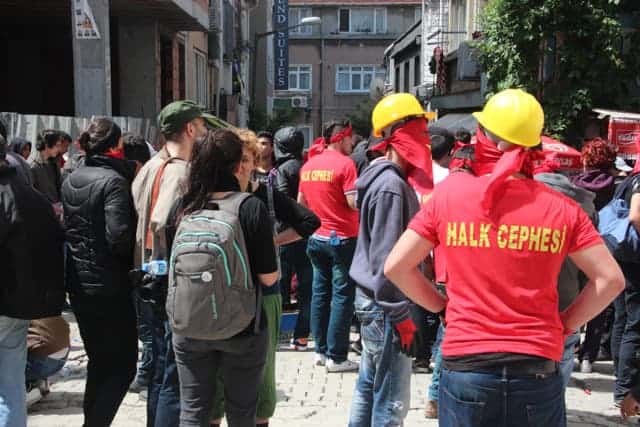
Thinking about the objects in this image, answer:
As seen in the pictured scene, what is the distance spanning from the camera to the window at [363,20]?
47219 millimetres

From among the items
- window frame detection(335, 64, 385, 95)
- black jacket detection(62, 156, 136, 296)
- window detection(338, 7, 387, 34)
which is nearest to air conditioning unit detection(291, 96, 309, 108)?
window frame detection(335, 64, 385, 95)

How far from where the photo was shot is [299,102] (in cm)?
4394

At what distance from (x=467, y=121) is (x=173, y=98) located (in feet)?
22.4

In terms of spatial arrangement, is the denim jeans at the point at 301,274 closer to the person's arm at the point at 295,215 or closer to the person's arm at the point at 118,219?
the person's arm at the point at 295,215

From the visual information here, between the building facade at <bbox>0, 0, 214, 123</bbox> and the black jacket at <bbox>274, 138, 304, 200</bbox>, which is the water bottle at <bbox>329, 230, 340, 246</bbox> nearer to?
the black jacket at <bbox>274, 138, 304, 200</bbox>

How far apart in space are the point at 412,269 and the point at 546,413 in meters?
0.69

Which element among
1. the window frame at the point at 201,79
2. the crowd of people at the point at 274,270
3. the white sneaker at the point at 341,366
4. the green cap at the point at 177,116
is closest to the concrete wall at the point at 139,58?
the window frame at the point at 201,79

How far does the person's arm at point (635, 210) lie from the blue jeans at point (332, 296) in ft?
7.10

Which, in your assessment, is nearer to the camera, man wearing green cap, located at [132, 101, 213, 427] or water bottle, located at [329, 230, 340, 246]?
man wearing green cap, located at [132, 101, 213, 427]

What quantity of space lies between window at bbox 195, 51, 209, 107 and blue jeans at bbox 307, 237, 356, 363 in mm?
14971

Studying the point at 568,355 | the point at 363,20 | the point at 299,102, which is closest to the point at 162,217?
the point at 568,355

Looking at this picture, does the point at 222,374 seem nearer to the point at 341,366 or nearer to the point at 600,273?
the point at 600,273

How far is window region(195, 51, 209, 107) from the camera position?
20395 mm

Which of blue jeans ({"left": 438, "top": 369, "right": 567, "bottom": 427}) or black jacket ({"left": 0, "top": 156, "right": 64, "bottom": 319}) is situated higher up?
black jacket ({"left": 0, "top": 156, "right": 64, "bottom": 319})
